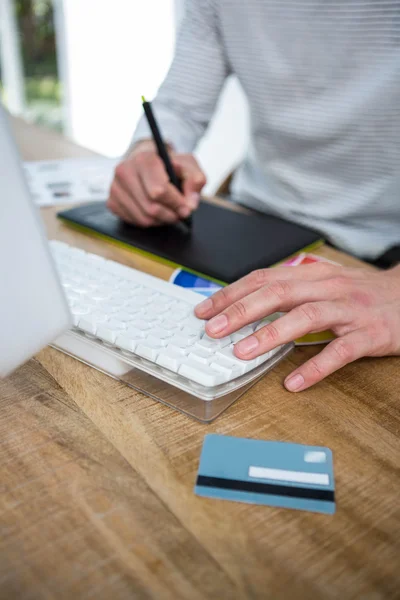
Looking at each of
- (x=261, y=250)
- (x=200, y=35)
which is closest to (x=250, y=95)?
(x=200, y=35)

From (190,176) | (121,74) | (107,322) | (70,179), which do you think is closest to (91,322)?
(107,322)

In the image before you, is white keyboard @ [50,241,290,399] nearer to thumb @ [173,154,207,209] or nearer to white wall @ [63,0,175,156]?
thumb @ [173,154,207,209]

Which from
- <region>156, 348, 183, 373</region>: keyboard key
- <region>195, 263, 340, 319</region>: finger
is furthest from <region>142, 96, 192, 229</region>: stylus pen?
<region>156, 348, 183, 373</region>: keyboard key

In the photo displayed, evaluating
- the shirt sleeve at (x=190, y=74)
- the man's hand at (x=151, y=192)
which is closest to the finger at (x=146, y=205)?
the man's hand at (x=151, y=192)

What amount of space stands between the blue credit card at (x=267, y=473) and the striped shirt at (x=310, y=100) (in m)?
0.64

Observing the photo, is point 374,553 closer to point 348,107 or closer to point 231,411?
point 231,411

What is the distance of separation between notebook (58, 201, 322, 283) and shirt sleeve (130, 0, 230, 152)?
0.95ft

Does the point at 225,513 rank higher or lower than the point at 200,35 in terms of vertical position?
lower

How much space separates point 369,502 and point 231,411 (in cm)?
13

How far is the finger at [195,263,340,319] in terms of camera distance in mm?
536

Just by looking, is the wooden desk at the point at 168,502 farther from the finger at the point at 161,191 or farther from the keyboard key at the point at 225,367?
the finger at the point at 161,191

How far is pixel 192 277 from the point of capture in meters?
0.69

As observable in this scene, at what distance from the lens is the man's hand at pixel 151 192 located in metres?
0.82

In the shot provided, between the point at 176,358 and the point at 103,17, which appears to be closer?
the point at 176,358
